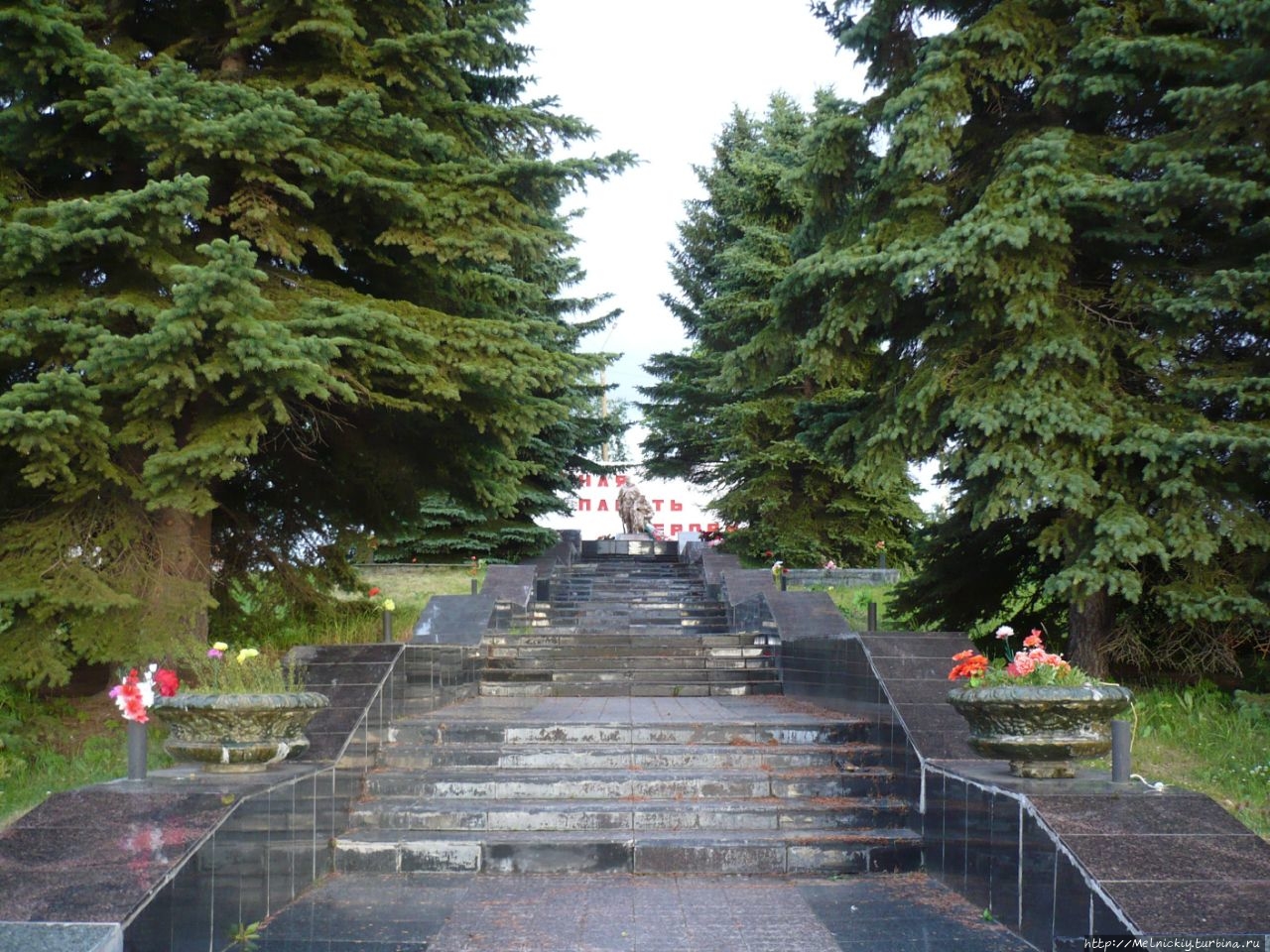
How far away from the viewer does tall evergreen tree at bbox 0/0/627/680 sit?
7055 millimetres

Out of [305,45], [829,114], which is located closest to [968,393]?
[829,114]

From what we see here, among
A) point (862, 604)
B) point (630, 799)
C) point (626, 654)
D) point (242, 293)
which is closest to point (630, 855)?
point (630, 799)

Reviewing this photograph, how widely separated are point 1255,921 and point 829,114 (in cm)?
748

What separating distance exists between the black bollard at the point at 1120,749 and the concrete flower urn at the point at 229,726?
3.97m

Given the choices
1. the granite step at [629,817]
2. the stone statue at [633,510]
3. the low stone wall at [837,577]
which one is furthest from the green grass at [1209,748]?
the stone statue at [633,510]

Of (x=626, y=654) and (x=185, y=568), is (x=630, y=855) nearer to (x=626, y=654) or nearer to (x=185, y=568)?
(x=185, y=568)

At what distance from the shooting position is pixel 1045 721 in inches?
202

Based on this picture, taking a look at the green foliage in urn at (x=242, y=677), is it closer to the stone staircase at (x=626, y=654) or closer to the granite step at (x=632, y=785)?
the granite step at (x=632, y=785)

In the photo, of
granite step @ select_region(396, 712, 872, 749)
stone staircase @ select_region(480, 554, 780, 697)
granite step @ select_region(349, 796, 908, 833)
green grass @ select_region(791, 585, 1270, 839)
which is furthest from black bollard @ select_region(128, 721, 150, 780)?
stone staircase @ select_region(480, 554, 780, 697)

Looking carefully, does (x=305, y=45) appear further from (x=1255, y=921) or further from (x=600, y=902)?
(x=1255, y=921)

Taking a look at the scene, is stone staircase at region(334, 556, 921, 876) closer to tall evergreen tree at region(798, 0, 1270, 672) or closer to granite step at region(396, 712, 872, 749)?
granite step at region(396, 712, 872, 749)

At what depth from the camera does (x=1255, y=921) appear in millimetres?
3697

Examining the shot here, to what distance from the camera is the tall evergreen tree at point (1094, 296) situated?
7.10 m

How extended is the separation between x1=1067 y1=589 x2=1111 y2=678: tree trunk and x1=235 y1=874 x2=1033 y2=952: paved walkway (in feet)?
9.84
